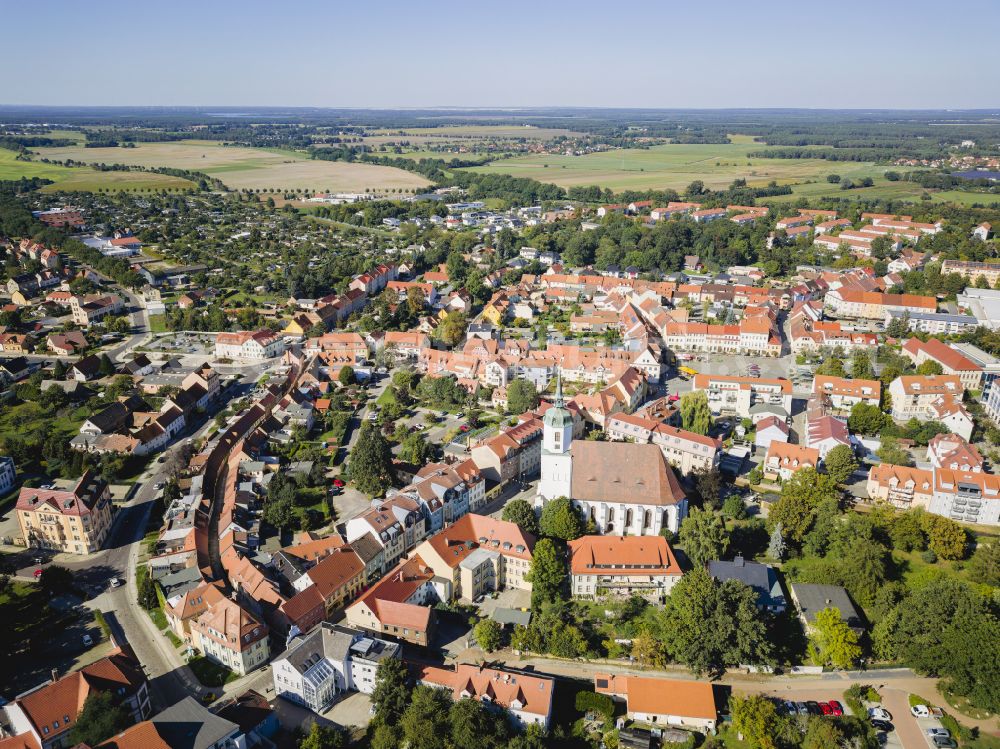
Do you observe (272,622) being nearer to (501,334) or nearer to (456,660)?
(456,660)

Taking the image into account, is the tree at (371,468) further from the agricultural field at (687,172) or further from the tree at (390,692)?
the agricultural field at (687,172)

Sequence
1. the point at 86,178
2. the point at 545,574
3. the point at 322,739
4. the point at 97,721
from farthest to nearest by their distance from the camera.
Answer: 1. the point at 86,178
2. the point at 545,574
3. the point at 322,739
4. the point at 97,721

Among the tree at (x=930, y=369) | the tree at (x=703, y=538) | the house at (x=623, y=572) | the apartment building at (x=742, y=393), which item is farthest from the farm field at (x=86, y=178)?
the tree at (x=703, y=538)

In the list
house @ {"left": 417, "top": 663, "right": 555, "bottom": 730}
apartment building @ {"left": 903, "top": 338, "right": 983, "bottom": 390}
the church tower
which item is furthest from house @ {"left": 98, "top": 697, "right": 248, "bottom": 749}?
apartment building @ {"left": 903, "top": 338, "right": 983, "bottom": 390}

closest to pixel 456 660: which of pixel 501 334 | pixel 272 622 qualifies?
pixel 272 622

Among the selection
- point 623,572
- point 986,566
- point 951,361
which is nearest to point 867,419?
point 951,361

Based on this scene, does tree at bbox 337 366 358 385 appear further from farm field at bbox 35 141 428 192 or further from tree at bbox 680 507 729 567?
farm field at bbox 35 141 428 192

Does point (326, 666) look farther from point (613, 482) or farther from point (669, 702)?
point (613, 482)
